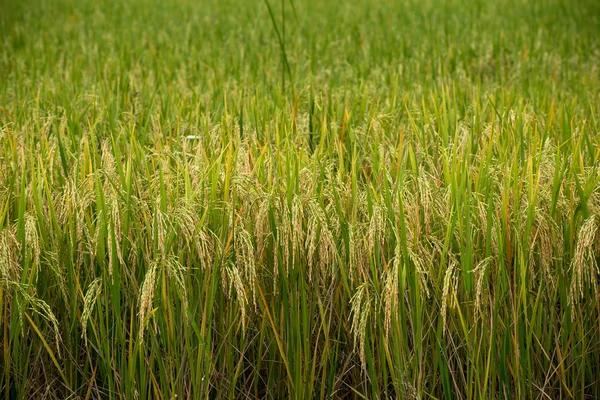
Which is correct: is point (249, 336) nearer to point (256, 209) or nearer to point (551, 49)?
point (256, 209)

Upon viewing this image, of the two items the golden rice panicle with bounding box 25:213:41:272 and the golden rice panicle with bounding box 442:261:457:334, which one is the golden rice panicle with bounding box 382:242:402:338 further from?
the golden rice panicle with bounding box 25:213:41:272

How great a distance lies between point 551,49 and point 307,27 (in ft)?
6.18

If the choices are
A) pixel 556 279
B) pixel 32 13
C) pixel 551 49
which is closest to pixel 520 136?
pixel 556 279

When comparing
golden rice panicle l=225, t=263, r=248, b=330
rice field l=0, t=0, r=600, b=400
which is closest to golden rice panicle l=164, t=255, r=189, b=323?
rice field l=0, t=0, r=600, b=400

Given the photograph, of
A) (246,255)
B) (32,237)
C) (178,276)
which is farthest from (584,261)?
(32,237)

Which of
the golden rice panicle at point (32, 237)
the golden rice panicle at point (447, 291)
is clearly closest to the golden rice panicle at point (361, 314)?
the golden rice panicle at point (447, 291)

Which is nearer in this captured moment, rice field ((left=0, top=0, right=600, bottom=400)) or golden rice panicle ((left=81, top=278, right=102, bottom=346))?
golden rice panicle ((left=81, top=278, right=102, bottom=346))

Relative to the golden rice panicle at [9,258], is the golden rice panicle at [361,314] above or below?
below

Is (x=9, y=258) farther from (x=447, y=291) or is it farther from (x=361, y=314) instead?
(x=447, y=291)

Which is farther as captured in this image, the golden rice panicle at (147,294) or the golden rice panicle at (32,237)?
the golden rice panicle at (32,237)

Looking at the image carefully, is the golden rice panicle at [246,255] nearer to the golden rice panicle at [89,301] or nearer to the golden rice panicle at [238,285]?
the golden rice panicle at [238,285]

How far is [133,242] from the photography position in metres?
2.16

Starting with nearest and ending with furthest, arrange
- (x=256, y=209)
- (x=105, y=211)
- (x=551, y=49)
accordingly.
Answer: (x=105, y=211)
(x=256, y=209)
(x=551, y=49)

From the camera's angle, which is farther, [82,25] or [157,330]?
[82,25]
